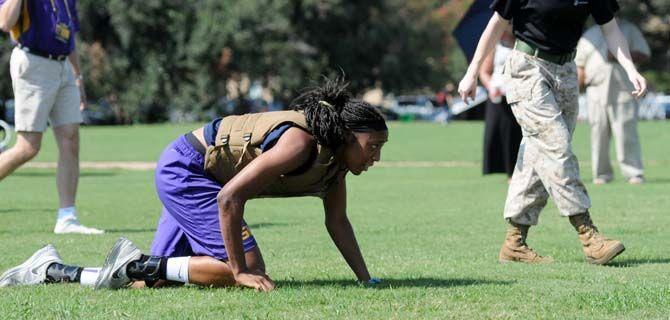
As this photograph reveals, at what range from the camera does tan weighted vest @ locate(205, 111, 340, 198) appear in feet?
18.8

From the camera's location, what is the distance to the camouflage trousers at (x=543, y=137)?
722 cm

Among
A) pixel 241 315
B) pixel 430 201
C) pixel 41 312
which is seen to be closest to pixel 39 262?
pixel 41 312

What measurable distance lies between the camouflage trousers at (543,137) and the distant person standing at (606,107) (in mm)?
8115

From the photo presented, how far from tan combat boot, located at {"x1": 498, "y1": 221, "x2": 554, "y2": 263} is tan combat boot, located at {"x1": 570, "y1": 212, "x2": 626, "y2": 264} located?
288mm

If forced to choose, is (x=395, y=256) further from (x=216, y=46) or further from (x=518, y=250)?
(x=216, y=46)

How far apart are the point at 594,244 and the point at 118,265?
2.91m

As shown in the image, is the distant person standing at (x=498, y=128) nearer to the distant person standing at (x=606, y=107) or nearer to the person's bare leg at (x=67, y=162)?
the distant person standing at (x=606, y=107)

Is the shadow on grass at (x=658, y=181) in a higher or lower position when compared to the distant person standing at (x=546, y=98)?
lower

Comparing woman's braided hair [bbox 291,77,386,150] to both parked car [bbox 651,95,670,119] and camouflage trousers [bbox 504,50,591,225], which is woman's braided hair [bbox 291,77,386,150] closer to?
camouflage trousers [bbox 504,50,591,225]

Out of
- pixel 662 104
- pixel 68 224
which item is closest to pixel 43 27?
pixel 68 224

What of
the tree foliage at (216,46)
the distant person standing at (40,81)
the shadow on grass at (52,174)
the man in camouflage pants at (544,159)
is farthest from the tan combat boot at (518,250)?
the tree foliage at (216,46)

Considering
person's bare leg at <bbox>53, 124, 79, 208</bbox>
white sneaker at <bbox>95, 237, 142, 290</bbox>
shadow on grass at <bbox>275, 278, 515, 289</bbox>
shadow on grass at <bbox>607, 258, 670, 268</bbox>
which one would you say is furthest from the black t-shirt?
person's bare leg at <bbox>53, 124, 79, 208</bbox>

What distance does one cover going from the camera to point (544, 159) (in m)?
7.31

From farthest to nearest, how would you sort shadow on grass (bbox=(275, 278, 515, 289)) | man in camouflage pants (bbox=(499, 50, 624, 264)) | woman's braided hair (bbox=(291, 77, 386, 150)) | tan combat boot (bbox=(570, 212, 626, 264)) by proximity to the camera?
man in camouflage pants (bbox=(499, 50, 624, 264)) → tan combat boot (bbox=(570, 212, 626, 264)) → shadow on grass (bbox=(275, 278, 515, 289)) → woman's braided hair (bbox=(291, 77, 386, 150))
